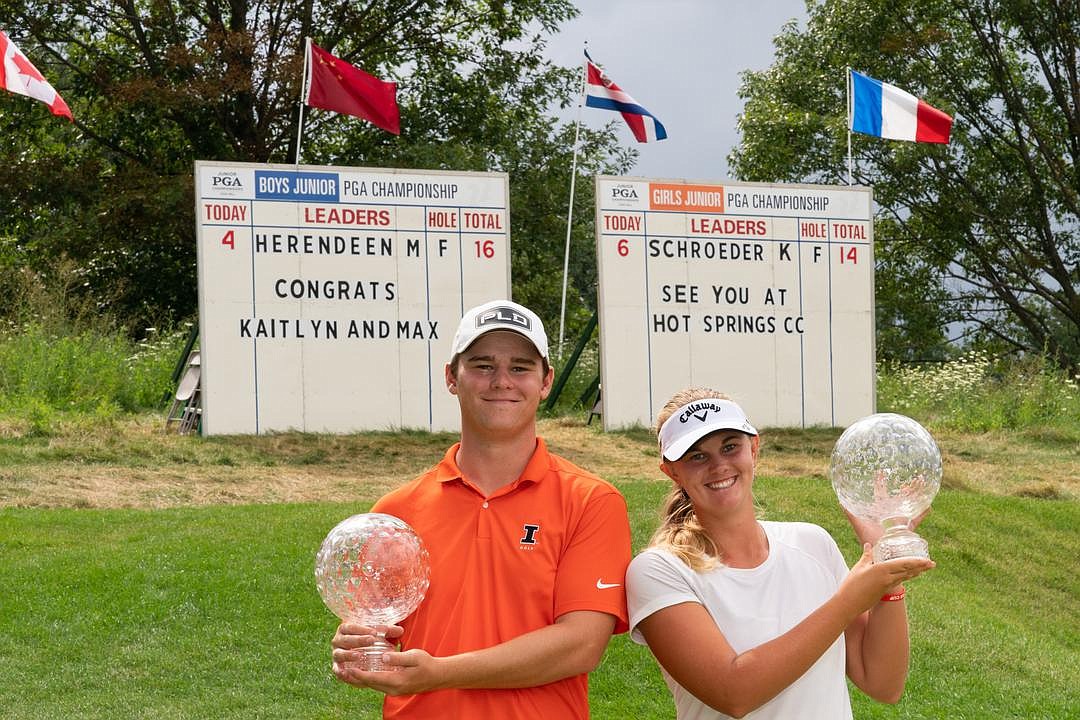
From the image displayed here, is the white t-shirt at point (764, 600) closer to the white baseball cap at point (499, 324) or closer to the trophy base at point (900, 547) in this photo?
the trophy base at point (900, 547)

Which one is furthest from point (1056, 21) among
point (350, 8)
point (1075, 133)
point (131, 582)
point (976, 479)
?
point (131, 582)

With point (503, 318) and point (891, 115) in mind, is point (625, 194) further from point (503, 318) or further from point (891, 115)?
point (503, 318)

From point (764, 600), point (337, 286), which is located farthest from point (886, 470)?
point (337, 286)

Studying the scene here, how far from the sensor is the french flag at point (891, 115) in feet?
56.7

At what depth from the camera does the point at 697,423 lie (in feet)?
10.2

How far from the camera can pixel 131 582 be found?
8484mm

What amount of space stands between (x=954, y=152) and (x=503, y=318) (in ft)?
100

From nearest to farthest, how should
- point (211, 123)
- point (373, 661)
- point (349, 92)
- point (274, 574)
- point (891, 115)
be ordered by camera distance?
point (373, 661) < point (274, 574) < point (349, 92) < point (891, 115) < point (211, 123)

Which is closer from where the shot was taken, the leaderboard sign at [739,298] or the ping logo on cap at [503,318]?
the ping logo on cap at [503,318]

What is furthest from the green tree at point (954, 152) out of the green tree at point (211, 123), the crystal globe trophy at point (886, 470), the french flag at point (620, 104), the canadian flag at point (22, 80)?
the crystal globe trophy at point (886, 470)

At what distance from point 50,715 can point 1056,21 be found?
3002cm

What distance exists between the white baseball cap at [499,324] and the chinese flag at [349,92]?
13614mm

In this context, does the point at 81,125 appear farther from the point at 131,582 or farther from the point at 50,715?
the point at 50,715

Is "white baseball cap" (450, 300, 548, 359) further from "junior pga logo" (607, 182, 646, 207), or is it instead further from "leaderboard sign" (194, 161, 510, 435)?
"junior pga logo" (607, 182, 646, 207)
